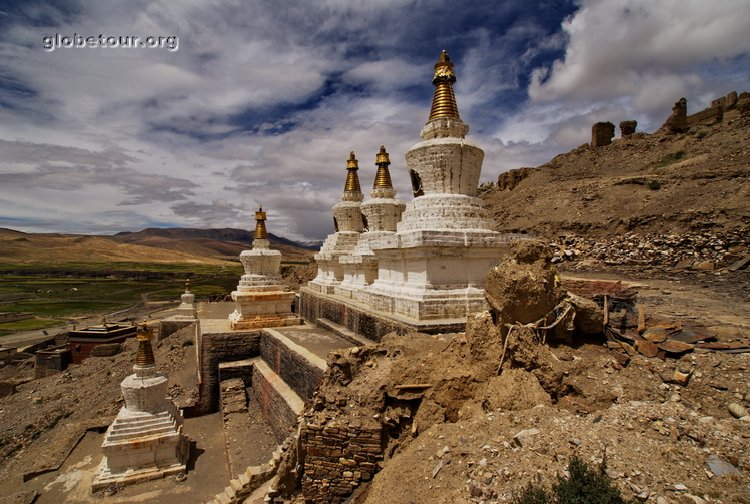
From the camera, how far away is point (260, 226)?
15.7 m

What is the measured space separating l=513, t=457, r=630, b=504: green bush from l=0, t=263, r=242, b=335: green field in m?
29.5

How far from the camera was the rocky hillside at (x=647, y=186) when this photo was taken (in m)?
19.0

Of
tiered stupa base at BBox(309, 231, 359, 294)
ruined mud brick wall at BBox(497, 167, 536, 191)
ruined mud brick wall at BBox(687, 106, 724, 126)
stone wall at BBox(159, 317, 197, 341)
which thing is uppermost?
ruined mud brick wall at BBox(687, 106, 724, 126)

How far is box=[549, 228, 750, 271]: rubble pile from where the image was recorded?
46.0ft

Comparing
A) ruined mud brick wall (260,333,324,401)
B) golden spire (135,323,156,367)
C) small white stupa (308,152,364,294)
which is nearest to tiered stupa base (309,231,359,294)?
small white stupa (308,152,364,294)

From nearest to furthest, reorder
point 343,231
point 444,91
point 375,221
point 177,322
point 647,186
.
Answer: point 444,91 < point 375,221 < point 343,231 < point 177,322 < point 647,186

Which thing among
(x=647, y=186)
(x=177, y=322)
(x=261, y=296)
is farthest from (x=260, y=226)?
(x=647, y=186)

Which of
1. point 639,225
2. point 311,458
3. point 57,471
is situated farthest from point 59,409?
point 639,225

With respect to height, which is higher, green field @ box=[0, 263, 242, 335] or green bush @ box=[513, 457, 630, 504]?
green bush @ box=[513, 457, 630, 504]

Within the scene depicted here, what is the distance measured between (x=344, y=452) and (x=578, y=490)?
9.46ft

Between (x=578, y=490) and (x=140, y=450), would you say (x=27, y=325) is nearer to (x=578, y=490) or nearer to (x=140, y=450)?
(x=140, y=450)

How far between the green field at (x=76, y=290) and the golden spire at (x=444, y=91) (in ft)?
80.5

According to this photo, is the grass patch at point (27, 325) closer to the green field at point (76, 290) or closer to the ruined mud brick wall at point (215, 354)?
the green field at point (76, 290)

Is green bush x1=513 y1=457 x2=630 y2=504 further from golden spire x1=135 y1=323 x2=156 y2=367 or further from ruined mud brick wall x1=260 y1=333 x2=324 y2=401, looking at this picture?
golden spire x1=135 y1=323 x2=156 y2=367
